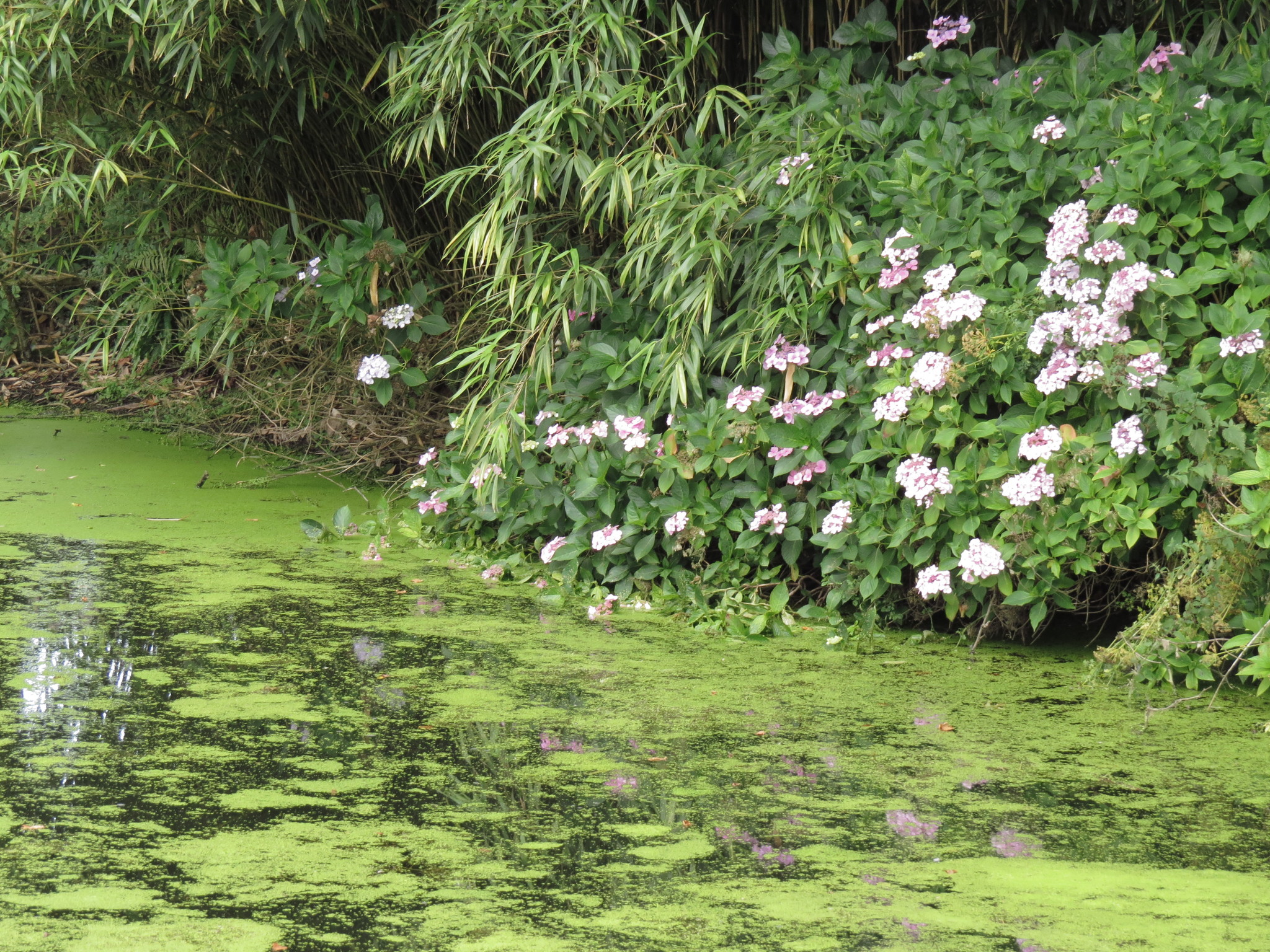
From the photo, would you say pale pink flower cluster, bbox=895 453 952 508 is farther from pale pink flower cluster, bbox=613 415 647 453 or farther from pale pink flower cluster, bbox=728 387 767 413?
pale pink flower cluster, bbox=613 415 647 453

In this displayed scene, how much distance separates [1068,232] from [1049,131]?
282 mm

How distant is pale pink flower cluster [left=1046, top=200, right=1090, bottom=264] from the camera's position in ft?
9.21

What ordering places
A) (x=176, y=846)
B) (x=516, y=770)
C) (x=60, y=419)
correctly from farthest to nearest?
(x=60, y=419), (x=516, y=770), (x=176, y=846)

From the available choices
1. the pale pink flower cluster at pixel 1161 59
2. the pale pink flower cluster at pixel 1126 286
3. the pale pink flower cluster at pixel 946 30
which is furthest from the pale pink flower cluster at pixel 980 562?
the pale pink flower cluster at pixel 946 30

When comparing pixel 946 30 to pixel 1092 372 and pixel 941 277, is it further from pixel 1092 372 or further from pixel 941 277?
pixel 1092 372

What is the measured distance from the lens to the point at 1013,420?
281cm

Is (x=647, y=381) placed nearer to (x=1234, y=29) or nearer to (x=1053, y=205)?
(x=1053, y=205)

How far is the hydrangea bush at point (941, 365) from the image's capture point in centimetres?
271

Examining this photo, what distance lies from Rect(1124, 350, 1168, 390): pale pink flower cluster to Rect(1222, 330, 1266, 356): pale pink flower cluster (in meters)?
0.11

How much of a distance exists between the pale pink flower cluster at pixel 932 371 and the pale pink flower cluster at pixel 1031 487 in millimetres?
257

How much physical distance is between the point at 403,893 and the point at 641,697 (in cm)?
90

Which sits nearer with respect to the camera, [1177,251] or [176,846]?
[176,846]

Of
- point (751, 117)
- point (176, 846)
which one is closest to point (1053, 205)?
point (751, 117)

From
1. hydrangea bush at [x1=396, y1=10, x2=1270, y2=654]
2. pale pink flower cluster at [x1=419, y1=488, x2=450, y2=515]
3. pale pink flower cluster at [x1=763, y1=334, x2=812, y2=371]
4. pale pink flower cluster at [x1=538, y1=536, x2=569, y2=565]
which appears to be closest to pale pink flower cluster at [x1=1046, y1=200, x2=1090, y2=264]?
hydrangea bush at [x1=396, y1=10, x2=1270, y2=654]
